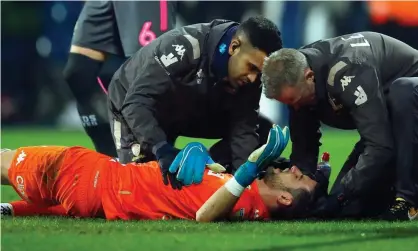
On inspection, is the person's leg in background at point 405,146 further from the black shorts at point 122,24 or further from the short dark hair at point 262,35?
the black shorts at point 122,24

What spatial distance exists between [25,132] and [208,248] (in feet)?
24.3

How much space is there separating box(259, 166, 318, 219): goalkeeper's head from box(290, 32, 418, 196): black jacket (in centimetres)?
21

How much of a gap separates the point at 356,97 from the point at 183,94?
1057 mm

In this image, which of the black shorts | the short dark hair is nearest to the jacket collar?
the short dark hair

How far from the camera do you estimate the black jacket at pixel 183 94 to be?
485 cm

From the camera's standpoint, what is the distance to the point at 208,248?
366 centimetres

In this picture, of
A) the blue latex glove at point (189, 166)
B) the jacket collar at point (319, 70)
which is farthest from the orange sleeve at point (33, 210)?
the jacket collar at point (319, 70)

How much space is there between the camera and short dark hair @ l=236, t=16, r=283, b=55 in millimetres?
4867

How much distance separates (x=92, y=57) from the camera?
7.08 meters

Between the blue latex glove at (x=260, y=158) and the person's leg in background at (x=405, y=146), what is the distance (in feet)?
2.30

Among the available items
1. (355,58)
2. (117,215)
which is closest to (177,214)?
(117,215)

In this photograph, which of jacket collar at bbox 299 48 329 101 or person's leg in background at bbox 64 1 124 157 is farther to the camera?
person's leg in background at bbox 64 1 124 157

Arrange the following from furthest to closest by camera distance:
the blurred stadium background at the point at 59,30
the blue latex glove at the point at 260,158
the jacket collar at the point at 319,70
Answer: the blurred stadium background at the point at 59,30 < the jacket collar at the point at 319,70 < the blue latex glove at the point at 260,158

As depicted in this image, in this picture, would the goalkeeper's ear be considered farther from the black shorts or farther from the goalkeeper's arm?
the black shorts
